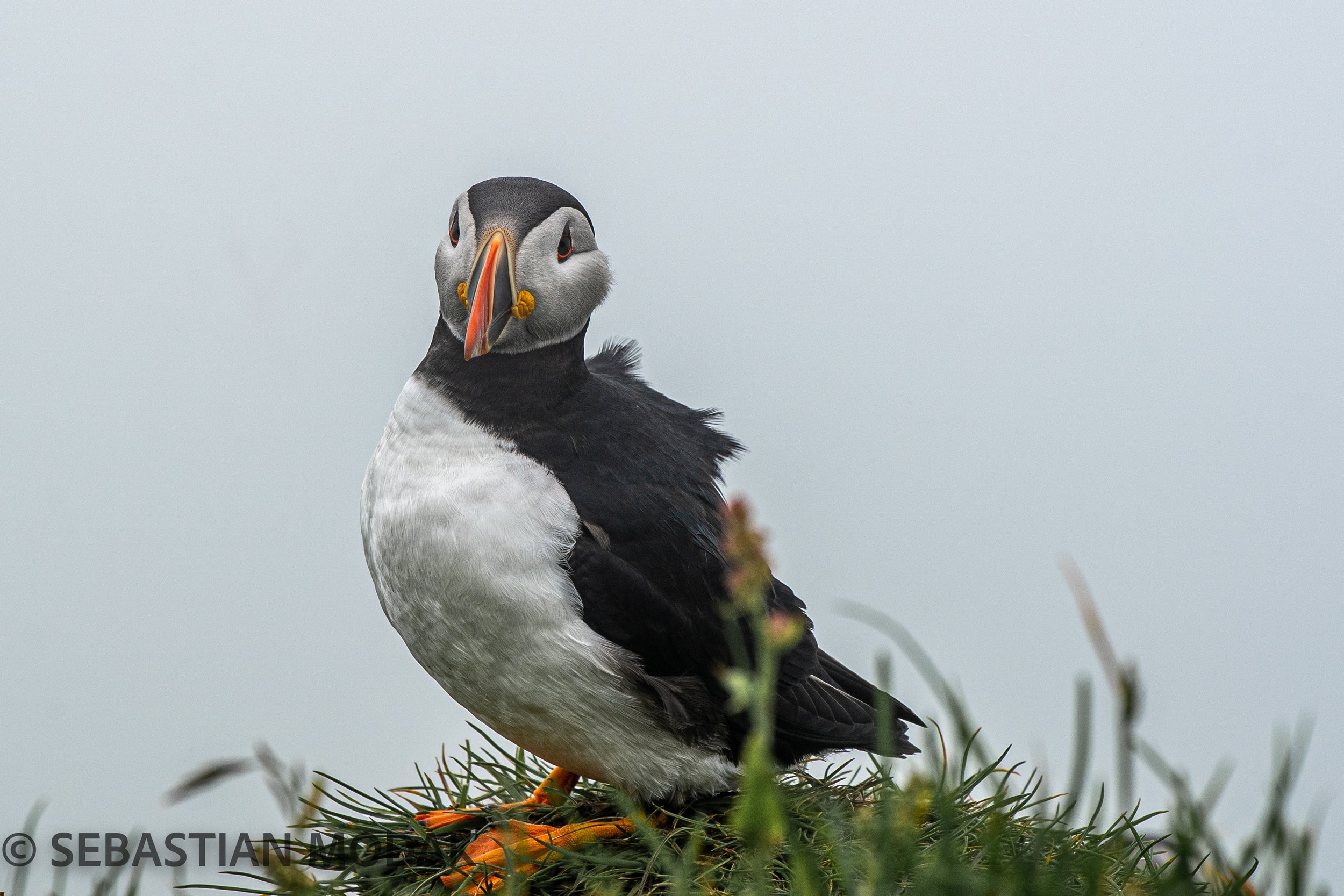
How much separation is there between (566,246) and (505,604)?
0.56 metres

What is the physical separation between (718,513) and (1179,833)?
119 cm

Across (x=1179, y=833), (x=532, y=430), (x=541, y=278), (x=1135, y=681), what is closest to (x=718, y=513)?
(x=532, y=430)

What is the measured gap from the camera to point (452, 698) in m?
2.14

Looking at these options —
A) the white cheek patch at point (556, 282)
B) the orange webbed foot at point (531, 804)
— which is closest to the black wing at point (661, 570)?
the white cheek patch at point (556, 282)

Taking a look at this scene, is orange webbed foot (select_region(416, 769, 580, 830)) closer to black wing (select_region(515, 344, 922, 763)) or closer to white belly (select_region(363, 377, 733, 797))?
white belly (select_region(363, 377, 733, 797))

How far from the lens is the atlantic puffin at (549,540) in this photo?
1903 millimetres

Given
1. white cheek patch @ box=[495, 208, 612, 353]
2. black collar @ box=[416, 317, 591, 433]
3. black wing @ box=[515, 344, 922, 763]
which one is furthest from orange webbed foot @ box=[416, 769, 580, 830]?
white cheek patch @ box=[495, 208, 612, 353]

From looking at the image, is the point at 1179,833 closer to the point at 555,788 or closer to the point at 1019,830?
the point at 1019,830

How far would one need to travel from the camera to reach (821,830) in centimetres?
176

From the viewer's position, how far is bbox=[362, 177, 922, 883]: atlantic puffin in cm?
190

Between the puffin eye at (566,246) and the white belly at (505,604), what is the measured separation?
29cm

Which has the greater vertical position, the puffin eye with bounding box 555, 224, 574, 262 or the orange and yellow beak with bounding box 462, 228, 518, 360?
the puffin eye with bounding box 555, 224, 574, 262

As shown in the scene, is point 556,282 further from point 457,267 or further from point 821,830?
point 821,830

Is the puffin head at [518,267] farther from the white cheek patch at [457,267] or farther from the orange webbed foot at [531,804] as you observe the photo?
the orange webbed foot at [531,804]
